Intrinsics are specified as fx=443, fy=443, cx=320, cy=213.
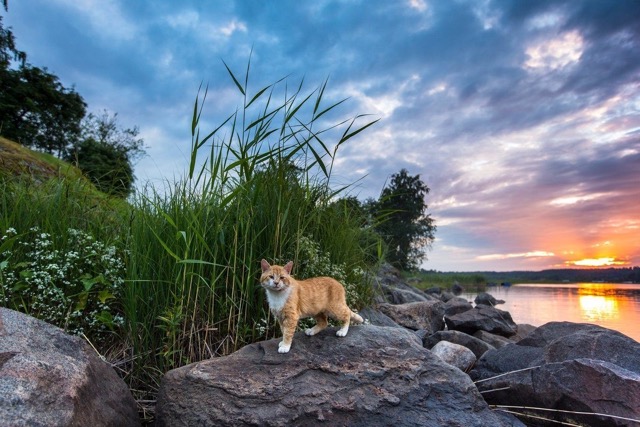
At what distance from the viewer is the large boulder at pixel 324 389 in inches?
153

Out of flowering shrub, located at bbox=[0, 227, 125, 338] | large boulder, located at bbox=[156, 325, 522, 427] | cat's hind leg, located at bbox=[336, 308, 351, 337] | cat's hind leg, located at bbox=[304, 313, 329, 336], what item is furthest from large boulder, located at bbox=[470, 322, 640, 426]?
flowering shrub, located at bbox=[0, 227, 125, 338]

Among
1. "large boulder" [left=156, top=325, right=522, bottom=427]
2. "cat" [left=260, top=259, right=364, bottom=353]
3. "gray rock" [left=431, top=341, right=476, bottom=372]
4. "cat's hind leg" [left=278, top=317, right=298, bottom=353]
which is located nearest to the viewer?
"large boulder" [left=156, top=325, right=522, bottom=427]

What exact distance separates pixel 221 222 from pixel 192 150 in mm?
840

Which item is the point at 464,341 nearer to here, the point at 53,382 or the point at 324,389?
the point at 324,389

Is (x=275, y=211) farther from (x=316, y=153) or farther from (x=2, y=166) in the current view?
(x=2, y=166)

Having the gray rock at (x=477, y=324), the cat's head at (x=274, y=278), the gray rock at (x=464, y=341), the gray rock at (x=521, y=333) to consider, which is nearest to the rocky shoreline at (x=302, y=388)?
the cat's head at (x=274, y=278)

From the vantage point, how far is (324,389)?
404 cm

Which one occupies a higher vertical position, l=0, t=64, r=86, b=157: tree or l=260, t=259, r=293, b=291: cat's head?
l=0, t=64, r=86, b=157: tree

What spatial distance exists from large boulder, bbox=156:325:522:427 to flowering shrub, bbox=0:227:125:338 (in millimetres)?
1611

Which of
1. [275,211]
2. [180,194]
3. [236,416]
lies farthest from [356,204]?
[236,416]

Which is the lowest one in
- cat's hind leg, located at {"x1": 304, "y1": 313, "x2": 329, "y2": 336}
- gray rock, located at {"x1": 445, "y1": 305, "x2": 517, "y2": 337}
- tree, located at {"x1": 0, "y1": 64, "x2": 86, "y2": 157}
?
gray rock, located at {"x1": 445, "y1": 305, "x2": 517, "y2": 337}

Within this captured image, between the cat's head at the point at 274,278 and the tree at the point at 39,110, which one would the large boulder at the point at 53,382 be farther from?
the tree at the point at 39,110

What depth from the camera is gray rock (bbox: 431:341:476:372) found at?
715 centimetres

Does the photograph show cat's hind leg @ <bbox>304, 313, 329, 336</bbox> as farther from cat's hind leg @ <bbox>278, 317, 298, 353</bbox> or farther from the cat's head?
the cat's head
